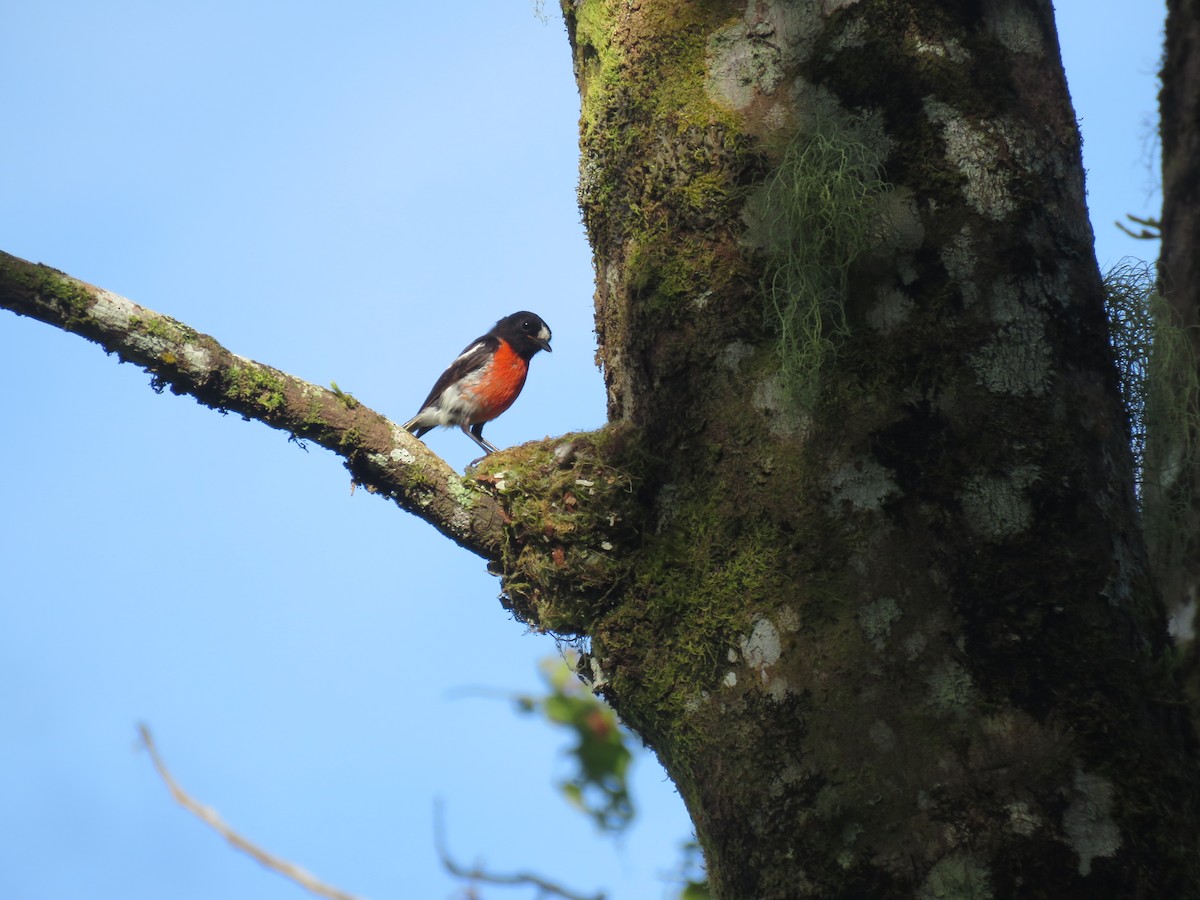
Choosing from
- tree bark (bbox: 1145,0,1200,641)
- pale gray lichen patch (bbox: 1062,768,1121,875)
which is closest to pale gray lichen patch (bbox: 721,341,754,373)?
pale gray lichen patch (bbox: 1062,768,1121,875)

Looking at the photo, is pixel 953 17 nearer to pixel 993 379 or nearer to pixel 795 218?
pixel 795 218

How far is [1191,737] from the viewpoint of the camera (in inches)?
90.0

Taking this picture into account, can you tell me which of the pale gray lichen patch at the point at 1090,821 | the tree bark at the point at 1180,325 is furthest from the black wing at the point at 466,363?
the pale gray lichen patch at the point at 1090,821

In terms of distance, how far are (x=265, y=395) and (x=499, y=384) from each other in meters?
5.13

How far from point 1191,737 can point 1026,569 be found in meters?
0.49

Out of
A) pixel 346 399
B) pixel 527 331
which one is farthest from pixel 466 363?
pixel 346 399

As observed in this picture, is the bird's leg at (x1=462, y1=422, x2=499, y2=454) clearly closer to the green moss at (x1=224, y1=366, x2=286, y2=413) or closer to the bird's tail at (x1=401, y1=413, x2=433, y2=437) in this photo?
the bird's tail at (x1=401, y1=413, x2=433, y2=437)

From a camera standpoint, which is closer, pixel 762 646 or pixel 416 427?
pixel 762 646

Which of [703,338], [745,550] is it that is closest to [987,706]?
[745,550]

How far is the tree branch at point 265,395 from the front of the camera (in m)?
2.84

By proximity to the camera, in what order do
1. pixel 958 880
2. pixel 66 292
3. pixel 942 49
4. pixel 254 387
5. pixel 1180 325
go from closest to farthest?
pixel 958 880 → pixel 942 49 → pixel 66 292 → pixel 254 387 → pixel 1180 325

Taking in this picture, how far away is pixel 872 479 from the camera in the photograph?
2438 millimetres

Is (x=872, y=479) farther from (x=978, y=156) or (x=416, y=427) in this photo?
(x=416, y=427)

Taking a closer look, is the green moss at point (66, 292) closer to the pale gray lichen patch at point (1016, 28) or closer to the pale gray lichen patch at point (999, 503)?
the pale gray lichen patch at point (999, 503)
